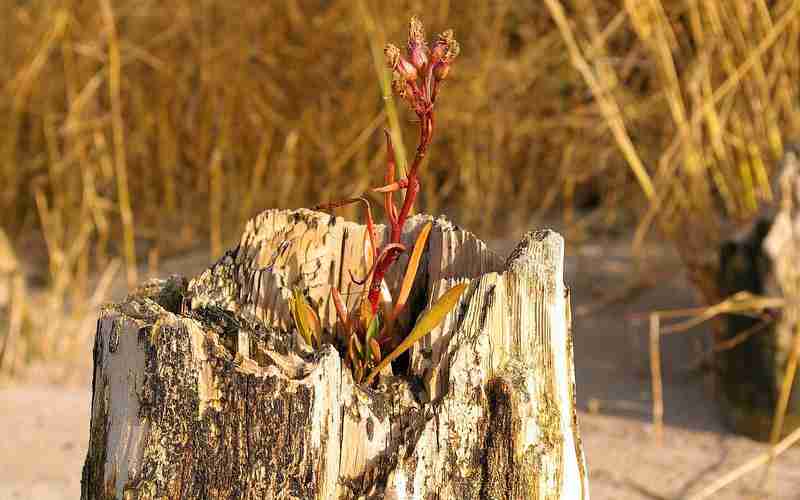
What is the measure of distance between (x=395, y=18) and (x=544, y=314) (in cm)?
325

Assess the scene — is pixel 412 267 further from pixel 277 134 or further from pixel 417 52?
→ pixel 277 134

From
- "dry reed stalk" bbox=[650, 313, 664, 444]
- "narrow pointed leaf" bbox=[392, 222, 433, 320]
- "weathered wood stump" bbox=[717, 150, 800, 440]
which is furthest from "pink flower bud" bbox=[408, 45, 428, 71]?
"weathered wood stump" bbox=[717, 150, 800, 440]

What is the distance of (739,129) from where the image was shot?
10.7 ft

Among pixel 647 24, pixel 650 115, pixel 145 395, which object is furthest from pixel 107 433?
pixel 650 115

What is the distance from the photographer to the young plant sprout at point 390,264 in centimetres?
107

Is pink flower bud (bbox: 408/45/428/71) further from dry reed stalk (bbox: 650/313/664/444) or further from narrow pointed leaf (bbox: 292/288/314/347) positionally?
dry reed stalk (bbox: 650/313/664/444)

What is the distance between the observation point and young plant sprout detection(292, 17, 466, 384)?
1069mm

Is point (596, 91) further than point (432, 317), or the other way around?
point (596, 91)

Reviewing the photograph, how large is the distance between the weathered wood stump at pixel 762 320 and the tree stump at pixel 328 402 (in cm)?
166

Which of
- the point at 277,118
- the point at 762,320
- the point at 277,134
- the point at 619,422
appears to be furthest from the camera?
the point at 277,134

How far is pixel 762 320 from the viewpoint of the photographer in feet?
9.27

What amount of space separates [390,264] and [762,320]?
191 centimetres

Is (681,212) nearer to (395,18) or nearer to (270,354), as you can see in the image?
(395,18)

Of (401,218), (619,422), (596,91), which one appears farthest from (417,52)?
(619,422)
